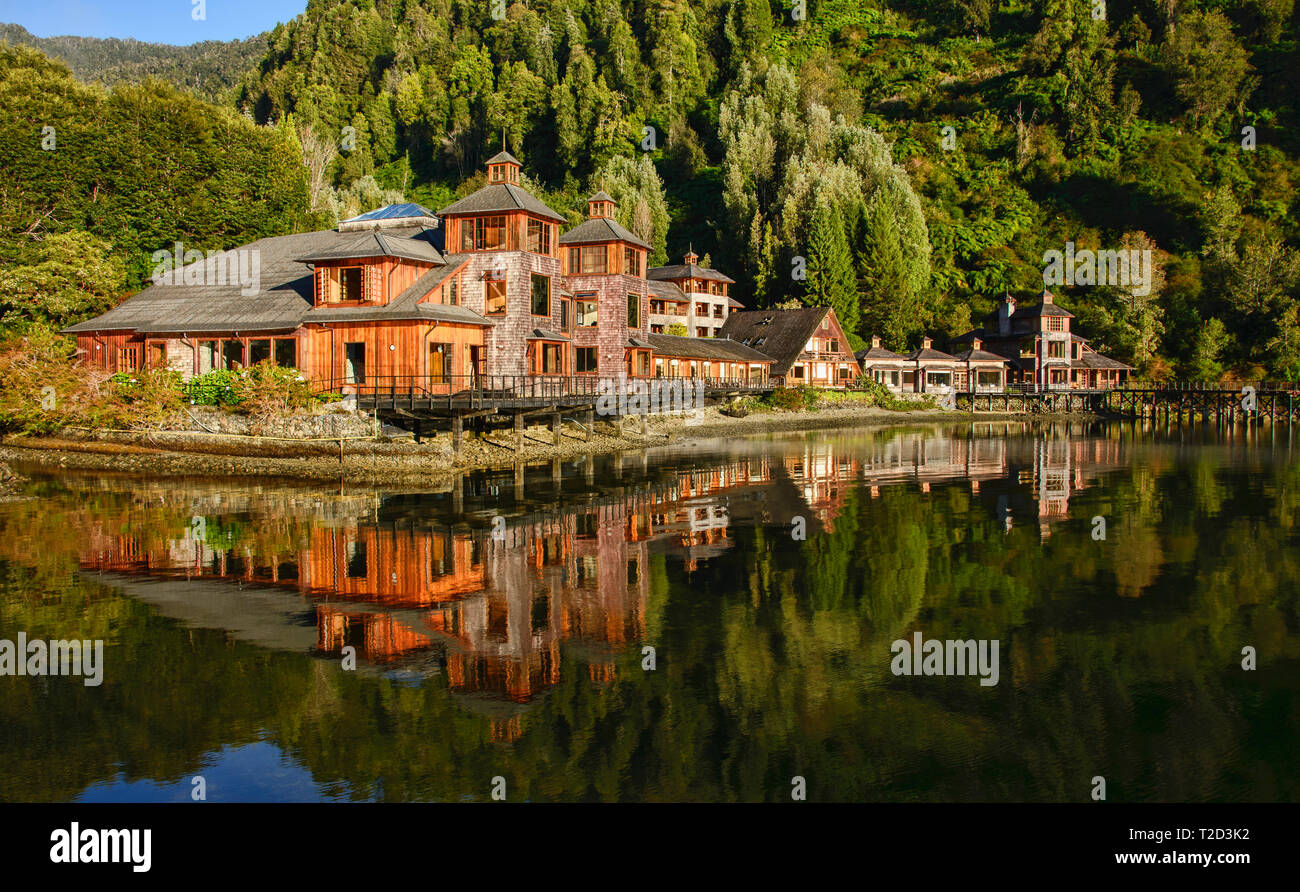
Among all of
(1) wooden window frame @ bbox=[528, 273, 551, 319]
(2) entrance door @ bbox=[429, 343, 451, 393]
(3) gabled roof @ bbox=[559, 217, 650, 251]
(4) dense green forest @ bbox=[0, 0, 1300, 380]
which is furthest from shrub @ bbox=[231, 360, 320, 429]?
(4) dense green forest @ bbox=[0, 0, 1300, 380]

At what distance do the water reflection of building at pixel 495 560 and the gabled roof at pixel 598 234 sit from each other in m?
19.3

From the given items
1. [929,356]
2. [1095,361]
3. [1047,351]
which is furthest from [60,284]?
[1095,361]

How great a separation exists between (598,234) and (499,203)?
9.23m

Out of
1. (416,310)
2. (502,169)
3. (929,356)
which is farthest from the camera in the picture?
(929,356)

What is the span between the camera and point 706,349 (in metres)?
65.1

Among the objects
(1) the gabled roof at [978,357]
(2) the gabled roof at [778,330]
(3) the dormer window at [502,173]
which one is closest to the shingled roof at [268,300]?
(3) the dormer window at [502,173]

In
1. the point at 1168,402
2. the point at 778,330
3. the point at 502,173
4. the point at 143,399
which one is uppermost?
the point at 502,173

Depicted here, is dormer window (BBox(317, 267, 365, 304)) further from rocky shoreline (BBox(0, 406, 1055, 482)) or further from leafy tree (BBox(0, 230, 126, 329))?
leafy tree (BBox(0, 230, 126, 329))

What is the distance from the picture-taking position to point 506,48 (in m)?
131

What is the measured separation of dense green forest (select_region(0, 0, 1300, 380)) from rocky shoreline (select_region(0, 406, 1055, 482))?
15786 millimetres

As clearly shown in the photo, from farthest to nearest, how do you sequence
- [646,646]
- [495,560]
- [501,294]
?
1. [501,294]
2. [495,560]
3. [646,646]

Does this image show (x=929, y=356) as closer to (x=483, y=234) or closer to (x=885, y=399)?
(x=885, y=399)
